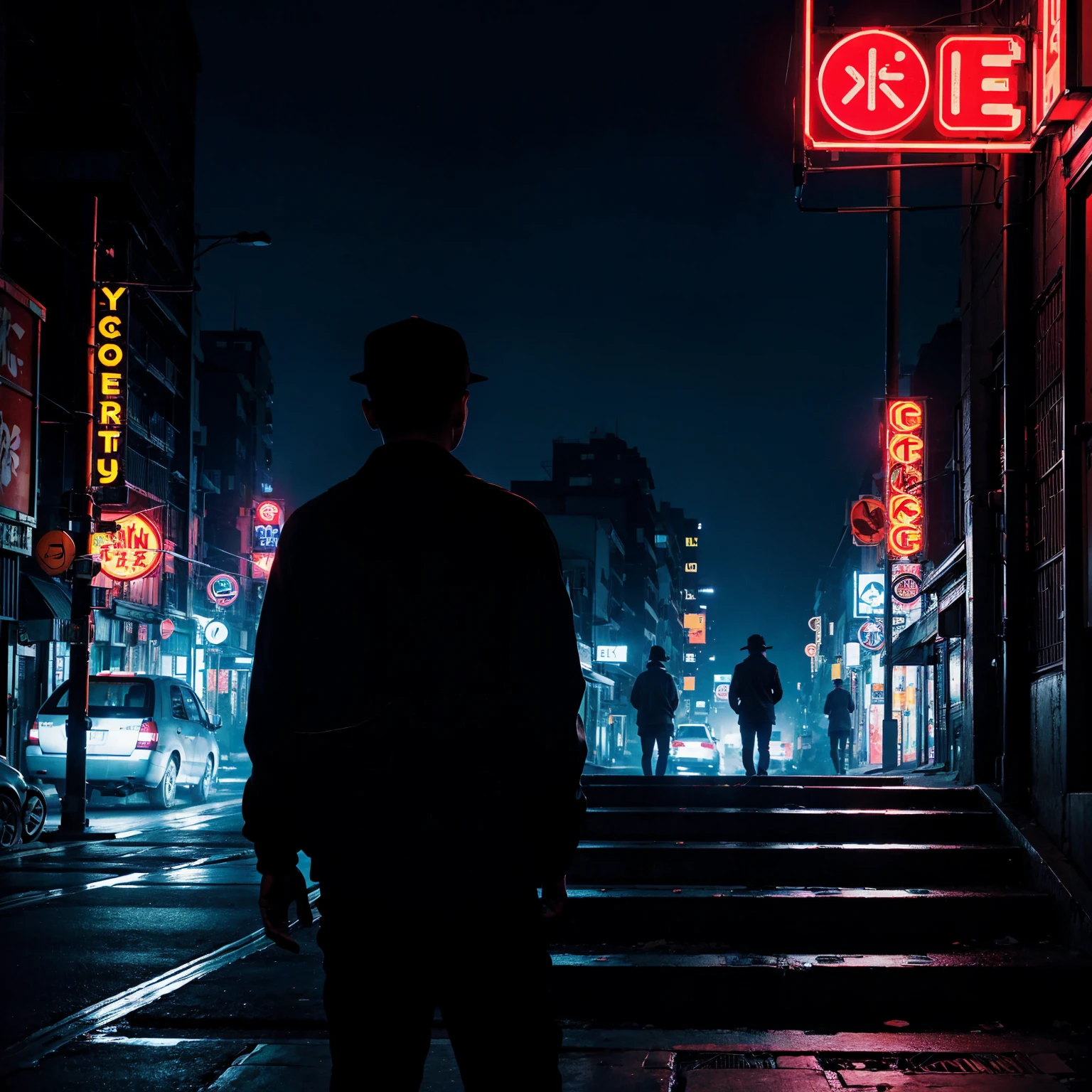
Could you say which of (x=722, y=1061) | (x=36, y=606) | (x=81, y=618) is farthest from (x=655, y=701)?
(x=722, y=1061)

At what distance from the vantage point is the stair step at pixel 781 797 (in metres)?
8.62

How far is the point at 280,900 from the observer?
101 inches

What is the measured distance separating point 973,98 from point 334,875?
7708 millimetres

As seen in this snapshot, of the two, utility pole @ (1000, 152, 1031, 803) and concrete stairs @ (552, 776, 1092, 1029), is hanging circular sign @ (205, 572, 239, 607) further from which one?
utility pole @ (1000, 152, 1031, 803)

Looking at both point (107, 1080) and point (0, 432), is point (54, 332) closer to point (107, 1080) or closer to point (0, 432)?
point (0, 432)

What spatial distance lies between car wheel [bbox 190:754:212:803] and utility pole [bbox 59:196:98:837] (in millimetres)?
5491

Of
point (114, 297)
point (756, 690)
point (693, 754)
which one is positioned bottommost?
point (693, 754)

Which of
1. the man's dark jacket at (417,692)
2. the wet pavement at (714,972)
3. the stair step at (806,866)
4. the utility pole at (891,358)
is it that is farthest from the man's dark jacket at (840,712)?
the man's dark jacket at (417,692)

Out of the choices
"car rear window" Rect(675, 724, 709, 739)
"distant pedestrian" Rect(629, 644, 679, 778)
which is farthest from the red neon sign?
"car rear window" Rect(675, 724, 709, 739)

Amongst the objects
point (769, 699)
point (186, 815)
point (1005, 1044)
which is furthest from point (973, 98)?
point (186, 815)

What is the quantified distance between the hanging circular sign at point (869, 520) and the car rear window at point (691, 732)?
17233 mm

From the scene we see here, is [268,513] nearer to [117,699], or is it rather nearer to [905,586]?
[905,586]

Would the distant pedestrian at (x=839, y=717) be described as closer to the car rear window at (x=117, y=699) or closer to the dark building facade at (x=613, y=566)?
the car rear window at (x=117, y=699)

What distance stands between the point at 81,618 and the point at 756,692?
29.0 ft
